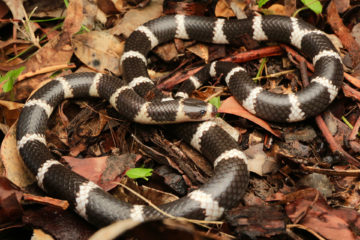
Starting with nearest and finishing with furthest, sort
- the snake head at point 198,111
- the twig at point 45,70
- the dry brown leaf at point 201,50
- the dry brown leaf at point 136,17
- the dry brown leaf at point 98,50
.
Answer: the snake head at point 198,111, the twig at point 45,70, the dry brown leaf at point 98,50, the dry brown leaf at point 201,50, the dry brown leaf at point 136,17

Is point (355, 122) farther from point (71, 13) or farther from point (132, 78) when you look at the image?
point (71, 13)

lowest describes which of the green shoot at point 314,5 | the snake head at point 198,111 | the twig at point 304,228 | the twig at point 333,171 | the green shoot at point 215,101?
the twig at point 304,228

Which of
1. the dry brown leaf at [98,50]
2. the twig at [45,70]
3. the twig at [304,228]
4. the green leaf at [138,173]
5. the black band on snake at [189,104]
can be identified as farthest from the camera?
the dry brown leaf at [98,50]

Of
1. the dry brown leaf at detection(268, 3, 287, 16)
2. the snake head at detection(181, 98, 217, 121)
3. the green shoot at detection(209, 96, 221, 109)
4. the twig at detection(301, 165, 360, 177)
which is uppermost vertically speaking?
the dry brown leaf at detection(268, 3, 287, 16)

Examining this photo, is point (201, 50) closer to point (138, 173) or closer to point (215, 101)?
point (215, 101)

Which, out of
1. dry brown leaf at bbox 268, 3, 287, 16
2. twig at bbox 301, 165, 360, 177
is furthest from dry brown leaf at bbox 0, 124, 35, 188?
dry brown leaf at bbox 268, 3, 287, 16

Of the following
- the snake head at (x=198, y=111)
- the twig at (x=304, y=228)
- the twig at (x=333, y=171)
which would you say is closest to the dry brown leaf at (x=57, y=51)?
the snake head at (x=198, y=111)

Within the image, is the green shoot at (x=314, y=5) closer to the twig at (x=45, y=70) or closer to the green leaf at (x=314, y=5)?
the green leaf at (x=314, y=5)

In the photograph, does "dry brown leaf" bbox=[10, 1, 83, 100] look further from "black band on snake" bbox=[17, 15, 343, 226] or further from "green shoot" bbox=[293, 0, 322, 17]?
"green shoot" bbox=[293, 0, 322, 17]
